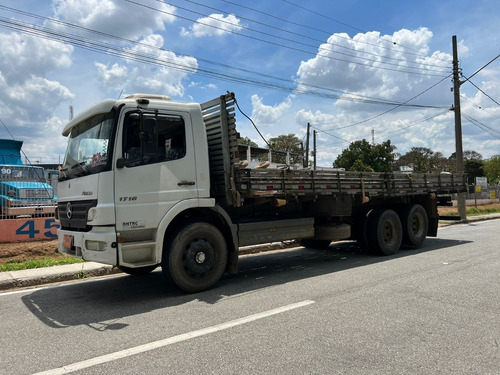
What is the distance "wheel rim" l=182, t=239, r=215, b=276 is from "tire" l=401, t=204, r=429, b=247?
19.5 ft

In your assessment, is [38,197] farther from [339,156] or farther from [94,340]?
[339,156]

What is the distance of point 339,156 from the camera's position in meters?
53.7

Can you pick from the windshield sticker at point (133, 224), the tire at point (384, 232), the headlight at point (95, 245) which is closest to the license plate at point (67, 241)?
the headlight at point (95, 245)

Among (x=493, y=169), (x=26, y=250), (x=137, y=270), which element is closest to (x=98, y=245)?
(x=137, y=270)

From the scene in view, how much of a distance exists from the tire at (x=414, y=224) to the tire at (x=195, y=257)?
18.7 feet

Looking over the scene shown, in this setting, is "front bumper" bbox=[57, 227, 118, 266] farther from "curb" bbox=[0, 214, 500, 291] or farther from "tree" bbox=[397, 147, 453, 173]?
"tree" bbox=[397, 147, 453, 173]

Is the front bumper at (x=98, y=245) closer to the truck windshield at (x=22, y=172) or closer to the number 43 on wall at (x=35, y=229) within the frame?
the number 43 on wall at (x=35, y=229)

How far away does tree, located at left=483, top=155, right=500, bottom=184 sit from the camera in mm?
62719

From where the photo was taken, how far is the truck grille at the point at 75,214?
17.7ft

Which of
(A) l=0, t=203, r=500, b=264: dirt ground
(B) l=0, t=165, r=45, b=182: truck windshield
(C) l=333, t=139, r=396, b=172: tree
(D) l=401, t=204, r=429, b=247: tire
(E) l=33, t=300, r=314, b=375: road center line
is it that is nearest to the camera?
(E) l=33, t=300, r=314, b=375: road center line

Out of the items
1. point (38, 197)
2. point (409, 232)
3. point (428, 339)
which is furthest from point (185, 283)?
point (38, 197)

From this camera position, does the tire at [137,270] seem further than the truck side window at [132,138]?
Yes

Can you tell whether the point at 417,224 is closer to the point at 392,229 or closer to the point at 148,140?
the point at 392,229

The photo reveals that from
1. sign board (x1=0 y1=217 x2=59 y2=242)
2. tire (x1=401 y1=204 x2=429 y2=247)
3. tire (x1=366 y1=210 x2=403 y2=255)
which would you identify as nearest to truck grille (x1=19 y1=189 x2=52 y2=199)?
sign board (x1=0 y1=217 x2=59 y2=242)
